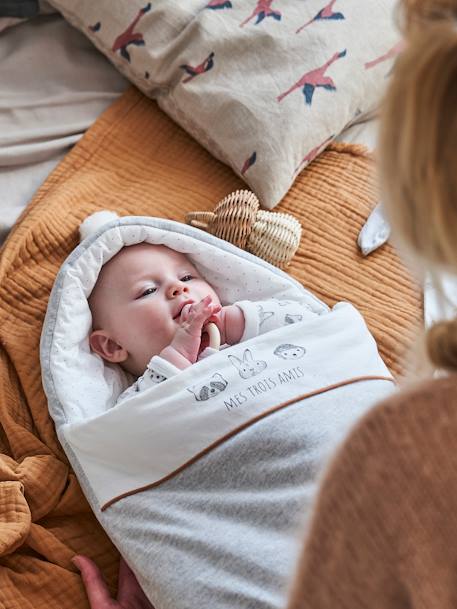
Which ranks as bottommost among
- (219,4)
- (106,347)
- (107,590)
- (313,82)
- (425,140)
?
(107,590)

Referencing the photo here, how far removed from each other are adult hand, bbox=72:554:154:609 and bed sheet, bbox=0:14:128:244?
0.63 meters

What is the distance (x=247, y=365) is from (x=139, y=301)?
0.23 m

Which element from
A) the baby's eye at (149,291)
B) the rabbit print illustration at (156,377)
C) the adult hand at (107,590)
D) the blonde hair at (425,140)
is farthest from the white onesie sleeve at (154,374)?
the blonde hair at (425,140)

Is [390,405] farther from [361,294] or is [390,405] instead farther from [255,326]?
[361,294]

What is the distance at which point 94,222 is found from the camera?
1454mm

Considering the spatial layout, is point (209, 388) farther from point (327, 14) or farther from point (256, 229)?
point (327, 14)

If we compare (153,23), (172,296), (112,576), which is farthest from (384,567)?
(153,23)

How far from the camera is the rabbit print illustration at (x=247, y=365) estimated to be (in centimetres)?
121

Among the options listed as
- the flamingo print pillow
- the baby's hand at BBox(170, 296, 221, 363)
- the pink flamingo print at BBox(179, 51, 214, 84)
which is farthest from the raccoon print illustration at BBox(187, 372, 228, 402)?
the pink flamingo print at BBox(179, 51, 214, 84)

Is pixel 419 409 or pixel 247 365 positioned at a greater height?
pixel 419 409

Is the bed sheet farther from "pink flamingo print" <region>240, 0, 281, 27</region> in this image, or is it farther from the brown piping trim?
the brown piping trim

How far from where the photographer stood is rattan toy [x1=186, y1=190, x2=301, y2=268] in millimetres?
1467

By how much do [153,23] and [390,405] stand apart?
121 centimetres

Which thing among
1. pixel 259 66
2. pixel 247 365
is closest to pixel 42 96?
pixel 259 66
